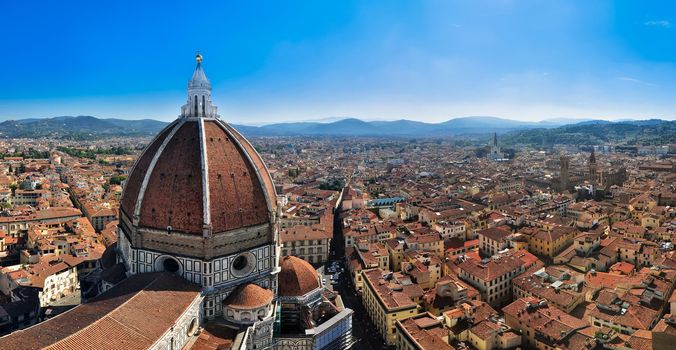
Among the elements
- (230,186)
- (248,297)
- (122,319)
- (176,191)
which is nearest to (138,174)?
(176,191)

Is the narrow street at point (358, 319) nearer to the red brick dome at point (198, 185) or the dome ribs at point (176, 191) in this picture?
the red brick dome at point (198, 185)

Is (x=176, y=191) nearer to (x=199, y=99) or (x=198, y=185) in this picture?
(x=198, y=185)

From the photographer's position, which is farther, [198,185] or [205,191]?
[198,185]

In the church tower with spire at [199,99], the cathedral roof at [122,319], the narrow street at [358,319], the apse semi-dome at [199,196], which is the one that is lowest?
the narrow street at [358,319]

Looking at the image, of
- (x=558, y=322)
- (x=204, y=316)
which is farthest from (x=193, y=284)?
(x=558, y=322)

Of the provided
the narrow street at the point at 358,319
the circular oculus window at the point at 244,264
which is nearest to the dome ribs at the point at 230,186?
the circular oculus window at the point at 244,264

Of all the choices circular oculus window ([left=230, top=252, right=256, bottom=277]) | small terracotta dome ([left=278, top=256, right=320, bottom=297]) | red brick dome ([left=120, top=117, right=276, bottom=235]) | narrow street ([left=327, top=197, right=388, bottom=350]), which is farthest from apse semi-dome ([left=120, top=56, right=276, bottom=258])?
narrow street ([left=327, top=197, right=388, bottom=350])
